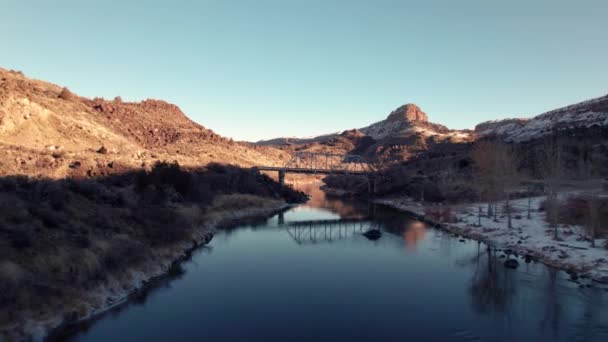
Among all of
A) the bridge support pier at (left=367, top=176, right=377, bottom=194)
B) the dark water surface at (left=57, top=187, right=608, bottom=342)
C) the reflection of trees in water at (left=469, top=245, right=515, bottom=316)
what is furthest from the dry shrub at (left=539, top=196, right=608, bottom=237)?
the bridge support pier at (left=367, top=176, right=377, bottom=194)

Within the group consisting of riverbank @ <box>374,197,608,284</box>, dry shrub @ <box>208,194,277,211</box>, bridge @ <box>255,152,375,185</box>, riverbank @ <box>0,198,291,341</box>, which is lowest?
riverbank @ <box>0,198,291,341</box>

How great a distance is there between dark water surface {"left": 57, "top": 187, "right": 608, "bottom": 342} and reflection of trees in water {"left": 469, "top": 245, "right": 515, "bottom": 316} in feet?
0.21

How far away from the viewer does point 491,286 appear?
27.7 m

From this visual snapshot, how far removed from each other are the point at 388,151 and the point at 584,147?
95.9 m

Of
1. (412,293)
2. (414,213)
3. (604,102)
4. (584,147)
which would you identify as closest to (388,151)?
(604,102)

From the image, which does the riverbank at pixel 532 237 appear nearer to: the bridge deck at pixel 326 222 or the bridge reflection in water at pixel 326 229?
the bridge deck at pixel 326 222

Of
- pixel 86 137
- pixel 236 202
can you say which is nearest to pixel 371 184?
pixel 236 202

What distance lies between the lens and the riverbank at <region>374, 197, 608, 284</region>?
30047 millimetres

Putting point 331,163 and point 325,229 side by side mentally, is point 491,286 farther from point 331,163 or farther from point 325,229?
point 331,163

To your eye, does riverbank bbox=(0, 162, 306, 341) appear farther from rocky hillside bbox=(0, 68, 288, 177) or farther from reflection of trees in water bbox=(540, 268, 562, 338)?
reflection of trees in water bbox=(540, 268, 562, 338)

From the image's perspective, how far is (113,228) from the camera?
30.0 meters

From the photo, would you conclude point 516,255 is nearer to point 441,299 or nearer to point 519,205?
point 441,299

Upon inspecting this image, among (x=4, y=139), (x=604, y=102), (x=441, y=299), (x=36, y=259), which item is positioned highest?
(x=604, y=102)

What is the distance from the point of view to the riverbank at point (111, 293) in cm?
1720
